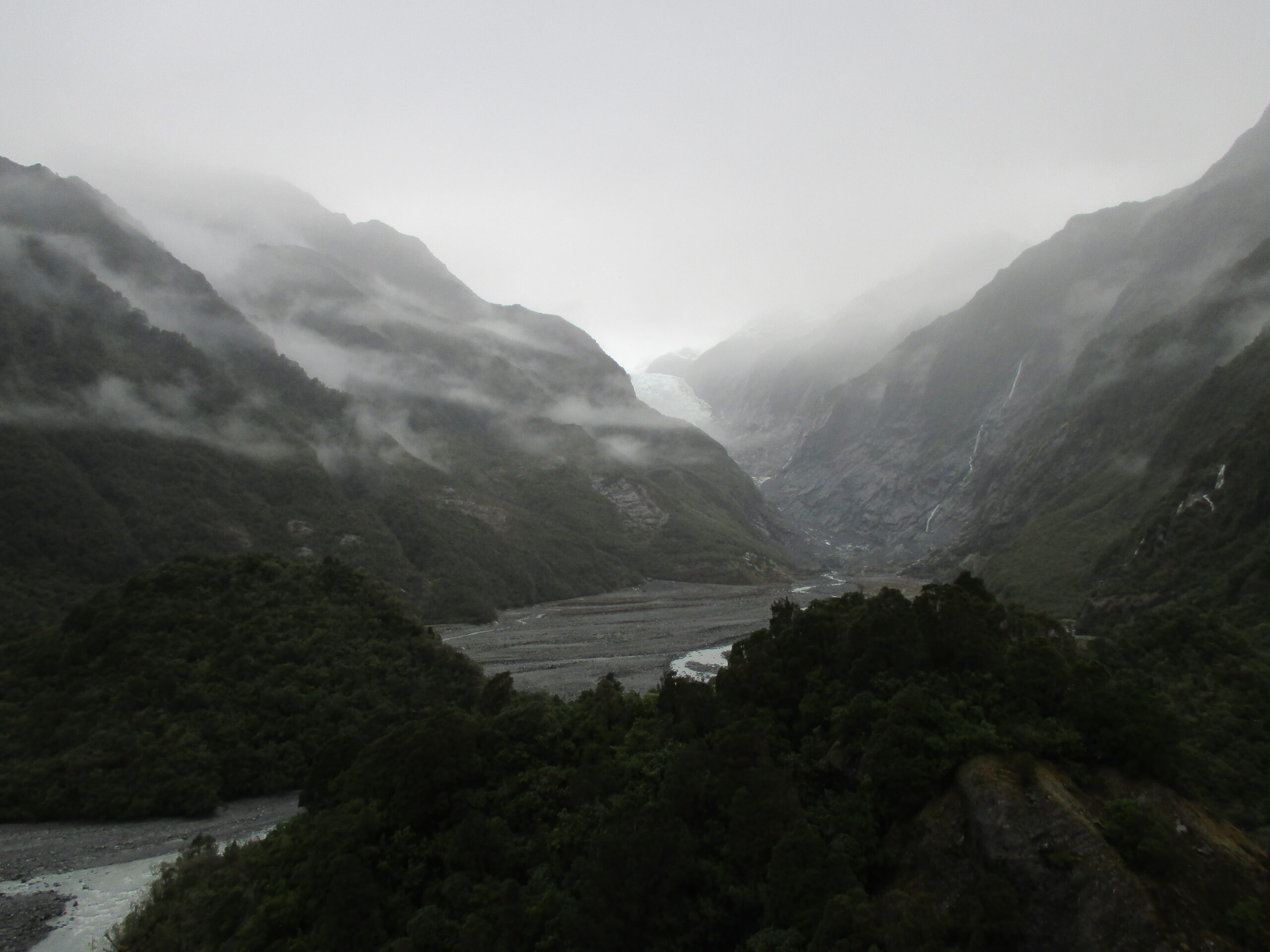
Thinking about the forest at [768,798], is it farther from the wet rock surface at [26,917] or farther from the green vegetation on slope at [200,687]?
the green vegetation on slope at [200,687]

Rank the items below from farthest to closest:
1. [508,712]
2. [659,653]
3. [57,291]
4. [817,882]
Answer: [57,291]
[659,653]
[508,712]
[817,882]

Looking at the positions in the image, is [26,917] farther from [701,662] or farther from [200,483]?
[200,483]

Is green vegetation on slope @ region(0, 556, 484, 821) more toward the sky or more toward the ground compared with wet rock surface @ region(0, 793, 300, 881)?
more toward the sky

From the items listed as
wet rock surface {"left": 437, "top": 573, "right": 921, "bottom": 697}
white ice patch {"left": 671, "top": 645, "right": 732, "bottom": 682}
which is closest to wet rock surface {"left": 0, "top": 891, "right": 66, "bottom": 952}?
wet rock surface {"left": 437, "top": 573, "right": 921, "bottom": 697}

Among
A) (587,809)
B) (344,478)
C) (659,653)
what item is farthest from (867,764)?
(344,478)

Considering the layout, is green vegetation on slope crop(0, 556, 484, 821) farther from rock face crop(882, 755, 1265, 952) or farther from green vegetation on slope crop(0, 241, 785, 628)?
rock face crop(882, 755, 1265, 952)

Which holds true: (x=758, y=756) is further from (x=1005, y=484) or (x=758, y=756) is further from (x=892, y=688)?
(x=1005, y=484)
